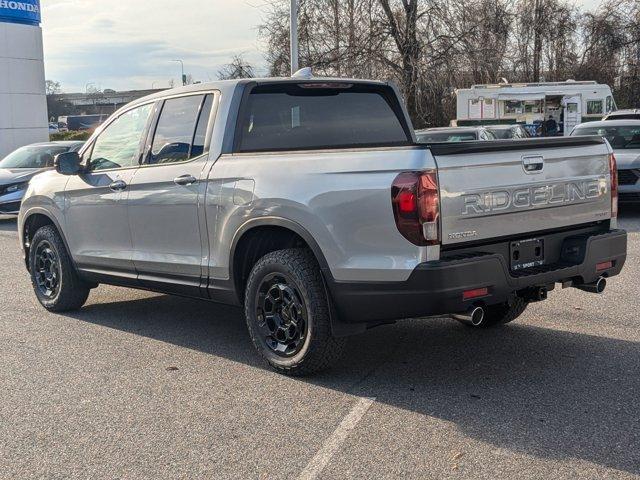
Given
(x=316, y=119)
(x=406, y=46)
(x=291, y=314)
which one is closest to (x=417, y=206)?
(x=291, y=314)

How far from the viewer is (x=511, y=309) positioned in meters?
6.09

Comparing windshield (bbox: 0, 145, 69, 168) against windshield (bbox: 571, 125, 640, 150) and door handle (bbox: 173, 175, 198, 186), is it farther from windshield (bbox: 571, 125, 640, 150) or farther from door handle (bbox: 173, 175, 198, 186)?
door handle (bbox: 173, 175, 198, 186)

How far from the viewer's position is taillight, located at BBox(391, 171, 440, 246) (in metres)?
4.30

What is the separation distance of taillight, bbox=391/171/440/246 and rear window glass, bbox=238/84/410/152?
59.9 inches

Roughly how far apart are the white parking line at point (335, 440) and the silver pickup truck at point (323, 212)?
0.48 m

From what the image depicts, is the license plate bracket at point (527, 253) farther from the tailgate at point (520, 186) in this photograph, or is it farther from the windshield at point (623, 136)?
the windshield at point (623, 136)

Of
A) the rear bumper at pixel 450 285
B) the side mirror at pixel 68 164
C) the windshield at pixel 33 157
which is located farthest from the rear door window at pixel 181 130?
the windshield at pixel 33 157

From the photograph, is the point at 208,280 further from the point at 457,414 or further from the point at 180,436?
the point at 457,414

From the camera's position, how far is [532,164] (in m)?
4.79

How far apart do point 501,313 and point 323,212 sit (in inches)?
83.6

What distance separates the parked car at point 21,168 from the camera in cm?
1498

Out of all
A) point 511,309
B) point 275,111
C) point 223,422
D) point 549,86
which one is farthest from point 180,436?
point 549,86

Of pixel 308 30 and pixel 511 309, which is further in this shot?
pixel 308 30

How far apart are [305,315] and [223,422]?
880mm
